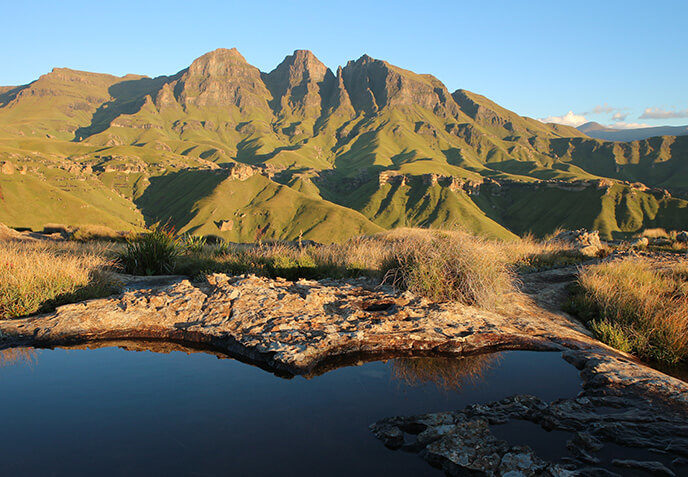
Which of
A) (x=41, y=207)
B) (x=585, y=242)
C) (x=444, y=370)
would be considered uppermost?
(x=41, y=207)

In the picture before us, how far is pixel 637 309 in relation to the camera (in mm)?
7379

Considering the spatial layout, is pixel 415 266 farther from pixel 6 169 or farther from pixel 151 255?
pixel 6 169

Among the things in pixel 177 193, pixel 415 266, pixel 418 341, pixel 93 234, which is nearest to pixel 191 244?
pixel 415 266

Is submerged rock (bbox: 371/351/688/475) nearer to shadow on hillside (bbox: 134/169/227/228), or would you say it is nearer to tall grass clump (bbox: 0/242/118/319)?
tall grass clump (bbox: 0/242/118/319)

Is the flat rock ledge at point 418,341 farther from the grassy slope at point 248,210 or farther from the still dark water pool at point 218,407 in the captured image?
the grassy slope at point 248,210

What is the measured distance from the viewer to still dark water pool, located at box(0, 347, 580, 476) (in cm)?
355

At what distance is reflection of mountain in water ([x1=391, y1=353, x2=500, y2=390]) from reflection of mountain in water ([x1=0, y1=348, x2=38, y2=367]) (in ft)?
17.0

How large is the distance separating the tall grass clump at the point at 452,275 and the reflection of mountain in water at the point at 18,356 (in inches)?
248

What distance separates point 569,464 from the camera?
3.50 metres

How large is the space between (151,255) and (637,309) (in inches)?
459

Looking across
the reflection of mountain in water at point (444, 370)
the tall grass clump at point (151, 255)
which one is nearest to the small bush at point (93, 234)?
the tall grass clump at point (151, 255)

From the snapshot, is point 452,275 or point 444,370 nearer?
point 444,370

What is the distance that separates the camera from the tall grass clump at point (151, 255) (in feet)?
35.6

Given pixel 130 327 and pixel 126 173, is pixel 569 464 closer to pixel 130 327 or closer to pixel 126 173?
pixel 130 327
